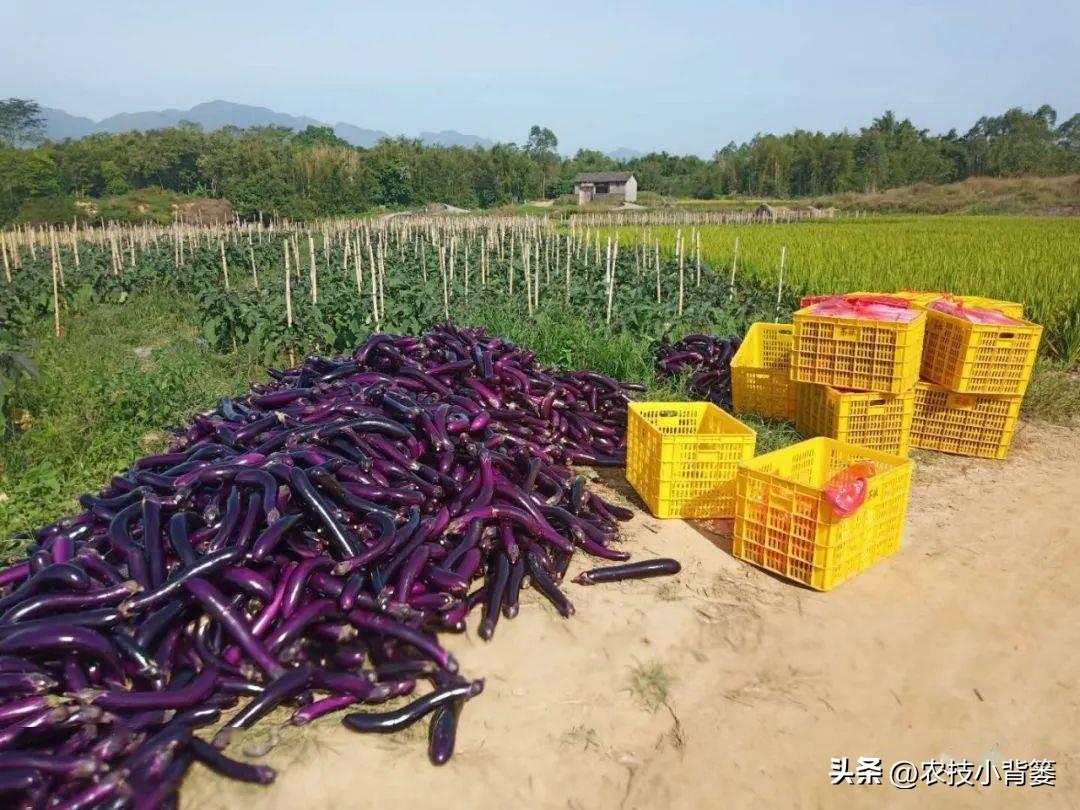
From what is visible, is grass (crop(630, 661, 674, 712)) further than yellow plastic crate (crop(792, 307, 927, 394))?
No

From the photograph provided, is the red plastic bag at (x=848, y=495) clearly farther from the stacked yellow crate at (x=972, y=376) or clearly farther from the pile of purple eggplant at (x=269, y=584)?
the stacked yellow crate at (x=972, y=376)

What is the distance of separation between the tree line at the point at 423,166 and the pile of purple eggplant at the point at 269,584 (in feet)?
139

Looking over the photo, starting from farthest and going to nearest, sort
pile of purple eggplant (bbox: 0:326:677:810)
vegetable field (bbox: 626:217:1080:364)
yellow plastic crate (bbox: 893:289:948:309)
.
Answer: vegetable field (bbox: 626:217:1080:364) < yellow plastic crate (bbox: 893:289:948:309) < pile of purple eggplant (bbox: 0:326:677:810)

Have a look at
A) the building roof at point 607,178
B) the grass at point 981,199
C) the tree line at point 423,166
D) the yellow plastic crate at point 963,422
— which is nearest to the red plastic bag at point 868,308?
the yellow plastic crate at point 963,422

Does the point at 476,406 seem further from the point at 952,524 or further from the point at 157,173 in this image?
the point at 157,173

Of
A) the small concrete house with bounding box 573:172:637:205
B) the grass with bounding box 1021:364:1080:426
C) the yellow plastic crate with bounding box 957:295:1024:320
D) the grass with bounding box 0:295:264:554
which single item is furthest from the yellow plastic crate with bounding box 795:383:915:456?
the small concrete house with bounding box 573:172:637:205

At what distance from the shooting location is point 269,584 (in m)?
3.49

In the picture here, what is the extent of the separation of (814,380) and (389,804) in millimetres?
4828

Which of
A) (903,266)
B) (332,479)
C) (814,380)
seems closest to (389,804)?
(332,479)

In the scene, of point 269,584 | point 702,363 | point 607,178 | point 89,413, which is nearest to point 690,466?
point 269,584

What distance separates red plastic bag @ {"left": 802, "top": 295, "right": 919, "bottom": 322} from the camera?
5.83 m

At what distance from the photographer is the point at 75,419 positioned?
715 centimetres

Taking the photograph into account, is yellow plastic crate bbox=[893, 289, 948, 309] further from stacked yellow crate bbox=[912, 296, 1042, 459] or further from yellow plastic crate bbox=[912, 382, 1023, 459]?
yellow plastic crate bbox=[912, 382, 1023, 459]

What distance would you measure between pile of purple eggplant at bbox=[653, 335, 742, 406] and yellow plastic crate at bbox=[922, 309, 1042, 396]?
210 centimetres
